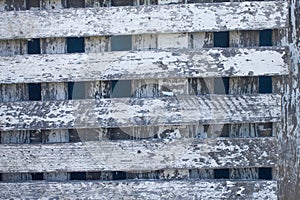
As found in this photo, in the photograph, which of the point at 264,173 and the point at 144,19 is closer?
the point at 144,19

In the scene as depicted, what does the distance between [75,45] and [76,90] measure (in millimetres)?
169

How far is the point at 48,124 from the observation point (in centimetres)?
184

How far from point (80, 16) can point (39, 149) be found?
20.2 inches

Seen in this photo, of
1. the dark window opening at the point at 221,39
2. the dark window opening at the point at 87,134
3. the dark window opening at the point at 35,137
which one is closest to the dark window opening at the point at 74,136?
the dark window opening at the point at 87,134

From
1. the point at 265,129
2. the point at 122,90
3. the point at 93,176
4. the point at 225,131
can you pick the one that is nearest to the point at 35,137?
the point at 93,176

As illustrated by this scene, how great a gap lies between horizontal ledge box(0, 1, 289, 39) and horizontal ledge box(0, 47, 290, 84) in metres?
0.08

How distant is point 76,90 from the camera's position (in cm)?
187

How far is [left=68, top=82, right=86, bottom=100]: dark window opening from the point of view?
1.86 metres

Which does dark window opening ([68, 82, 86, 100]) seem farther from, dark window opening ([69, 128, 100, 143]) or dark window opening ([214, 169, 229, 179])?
dark window opening ([214, 169, 229, 179])

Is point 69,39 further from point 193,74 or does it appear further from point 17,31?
point 193,74

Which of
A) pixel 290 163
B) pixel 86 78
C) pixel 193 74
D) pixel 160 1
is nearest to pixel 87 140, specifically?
pixel 86 78

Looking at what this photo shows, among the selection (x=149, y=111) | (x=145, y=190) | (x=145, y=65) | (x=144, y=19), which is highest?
(x=144, y=19)

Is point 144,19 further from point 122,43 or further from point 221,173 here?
point 221,173

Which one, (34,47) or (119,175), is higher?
(34,47)
